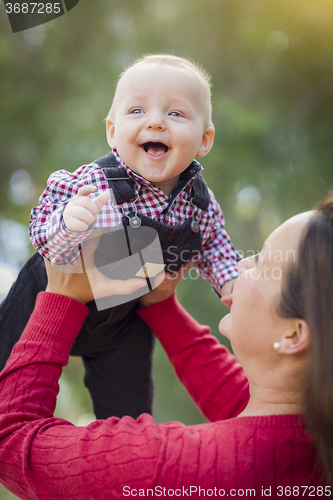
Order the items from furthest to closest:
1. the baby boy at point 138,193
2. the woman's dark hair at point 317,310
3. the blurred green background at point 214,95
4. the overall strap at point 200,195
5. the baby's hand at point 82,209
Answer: the blurred green background at point 214,95 < the overall strap at point 200,195 < the baby boy at point 138,193 < the baby's hand at point 82,209 < the woman's dark hair at point 317,310

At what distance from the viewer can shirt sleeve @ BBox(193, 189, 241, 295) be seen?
112 cm

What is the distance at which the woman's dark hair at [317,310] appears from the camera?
676 millimetres

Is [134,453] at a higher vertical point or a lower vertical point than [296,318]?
lower

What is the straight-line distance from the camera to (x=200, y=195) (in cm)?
105

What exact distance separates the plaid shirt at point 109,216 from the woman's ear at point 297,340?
38cm

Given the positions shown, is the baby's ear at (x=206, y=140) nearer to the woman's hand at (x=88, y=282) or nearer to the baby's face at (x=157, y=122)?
the baby's face at (x=157, y=122)

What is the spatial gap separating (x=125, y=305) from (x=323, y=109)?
1.61 meters

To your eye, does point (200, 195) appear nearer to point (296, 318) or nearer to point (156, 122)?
point (156, 122)

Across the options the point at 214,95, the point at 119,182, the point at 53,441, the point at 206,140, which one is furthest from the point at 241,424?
the point at 214,95

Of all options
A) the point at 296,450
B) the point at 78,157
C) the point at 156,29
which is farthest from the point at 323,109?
the point at 296,450

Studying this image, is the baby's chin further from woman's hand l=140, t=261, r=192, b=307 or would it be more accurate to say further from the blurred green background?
the blurred green background

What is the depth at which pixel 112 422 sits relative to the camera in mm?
773

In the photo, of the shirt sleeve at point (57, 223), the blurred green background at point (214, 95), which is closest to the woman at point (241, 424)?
the shirt sleeve at point (57, 223)

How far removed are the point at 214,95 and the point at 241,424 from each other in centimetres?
166
